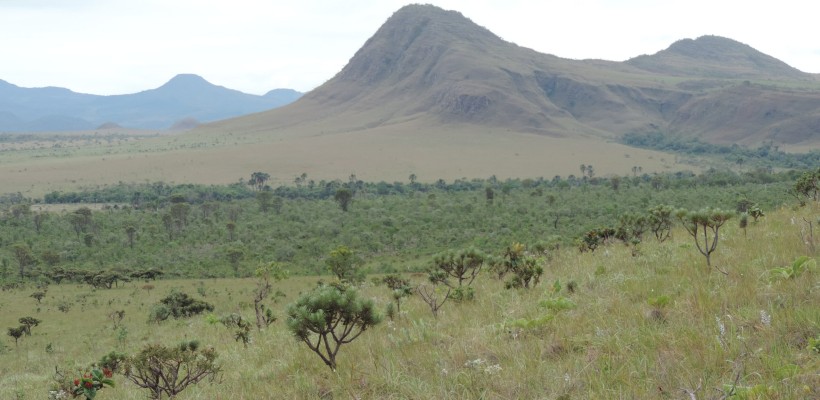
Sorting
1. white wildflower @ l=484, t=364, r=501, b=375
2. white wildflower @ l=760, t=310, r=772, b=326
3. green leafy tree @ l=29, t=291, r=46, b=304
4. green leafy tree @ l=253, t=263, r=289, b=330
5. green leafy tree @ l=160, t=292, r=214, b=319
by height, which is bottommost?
green leafy tree @ l=29, t=291, r=46, b=304

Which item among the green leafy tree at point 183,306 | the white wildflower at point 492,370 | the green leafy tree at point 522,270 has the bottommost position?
the green leafy tree at point 183,306

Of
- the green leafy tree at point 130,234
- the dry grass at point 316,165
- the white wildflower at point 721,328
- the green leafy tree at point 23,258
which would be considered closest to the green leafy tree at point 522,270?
the white wildflower at point 721,328

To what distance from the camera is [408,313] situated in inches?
392

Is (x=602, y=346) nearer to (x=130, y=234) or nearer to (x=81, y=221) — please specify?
(x=130, y=234)

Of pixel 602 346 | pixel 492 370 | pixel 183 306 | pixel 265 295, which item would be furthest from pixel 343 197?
pixel 492 370

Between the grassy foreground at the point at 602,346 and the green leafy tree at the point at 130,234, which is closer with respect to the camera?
the grassy foreground at the point at 602,346

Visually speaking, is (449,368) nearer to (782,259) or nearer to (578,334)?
(578,334)

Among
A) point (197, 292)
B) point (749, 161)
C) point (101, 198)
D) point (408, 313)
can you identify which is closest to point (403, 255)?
point (197, 292)

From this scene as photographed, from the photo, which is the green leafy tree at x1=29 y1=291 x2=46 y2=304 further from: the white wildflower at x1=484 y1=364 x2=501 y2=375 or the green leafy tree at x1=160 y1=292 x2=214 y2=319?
the white wildflower at x1=484 y1=364 x2=501 y2=375

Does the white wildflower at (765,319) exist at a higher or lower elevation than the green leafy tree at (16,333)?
higher

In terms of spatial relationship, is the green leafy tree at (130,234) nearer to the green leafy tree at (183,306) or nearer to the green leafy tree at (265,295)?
the green leafy tree at (183,306)

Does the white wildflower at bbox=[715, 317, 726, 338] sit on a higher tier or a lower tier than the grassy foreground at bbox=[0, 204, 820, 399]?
higher

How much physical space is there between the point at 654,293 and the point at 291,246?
58.9 metres

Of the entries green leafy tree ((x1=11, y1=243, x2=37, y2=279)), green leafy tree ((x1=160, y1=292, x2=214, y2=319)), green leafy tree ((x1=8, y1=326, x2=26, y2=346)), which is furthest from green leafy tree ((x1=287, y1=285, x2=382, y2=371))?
green leafy tree ((x1=11, y1=243, x2=37, y2=279))
